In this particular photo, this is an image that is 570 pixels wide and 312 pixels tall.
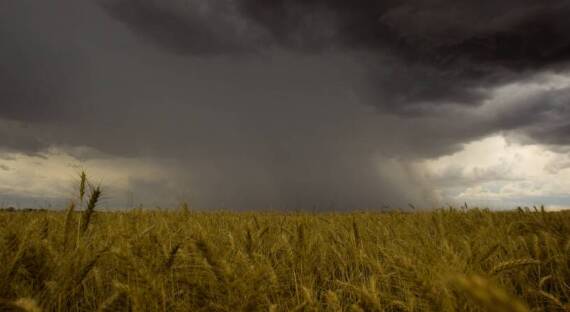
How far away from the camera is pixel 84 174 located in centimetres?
344

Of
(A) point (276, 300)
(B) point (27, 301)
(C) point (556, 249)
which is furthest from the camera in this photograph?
(C) point (556, 249)

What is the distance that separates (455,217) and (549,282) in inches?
131

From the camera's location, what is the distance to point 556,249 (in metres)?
3.69

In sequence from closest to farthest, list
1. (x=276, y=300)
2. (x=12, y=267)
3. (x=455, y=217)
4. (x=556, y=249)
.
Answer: (x=12, y=267), (x=276, y=300), (x=556, y=249), (x=455, y=217)

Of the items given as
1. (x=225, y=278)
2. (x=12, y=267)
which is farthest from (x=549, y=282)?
(x=12, y=267)

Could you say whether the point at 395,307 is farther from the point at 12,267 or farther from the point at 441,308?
the point at 12,267

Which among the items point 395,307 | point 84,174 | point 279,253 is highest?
point 84,174

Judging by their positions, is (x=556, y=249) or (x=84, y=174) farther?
(x=556, y=249)

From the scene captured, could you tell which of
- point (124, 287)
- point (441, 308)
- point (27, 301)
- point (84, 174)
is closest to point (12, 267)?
point (124, 287)

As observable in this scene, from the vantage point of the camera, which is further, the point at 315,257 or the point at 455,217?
the point at 455,217

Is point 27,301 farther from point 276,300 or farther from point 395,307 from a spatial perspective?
point 395,307

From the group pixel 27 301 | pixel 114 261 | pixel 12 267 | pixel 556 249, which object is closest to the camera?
pixel 27 301

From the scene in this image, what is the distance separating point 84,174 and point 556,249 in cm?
427

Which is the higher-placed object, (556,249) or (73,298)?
(556,249)
